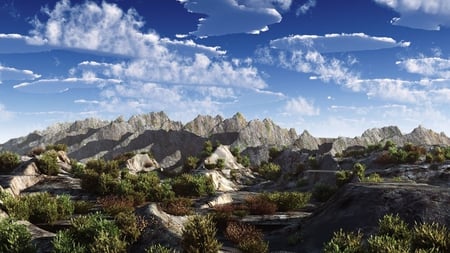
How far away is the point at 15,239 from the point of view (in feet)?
49.9

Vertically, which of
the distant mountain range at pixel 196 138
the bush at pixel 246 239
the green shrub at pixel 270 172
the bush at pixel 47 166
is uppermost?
the distant mountain range at pixel 196 138

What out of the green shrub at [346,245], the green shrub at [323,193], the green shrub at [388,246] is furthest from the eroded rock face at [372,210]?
the green shrub at [323,193]

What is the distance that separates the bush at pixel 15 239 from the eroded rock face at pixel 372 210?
11504 millimetres

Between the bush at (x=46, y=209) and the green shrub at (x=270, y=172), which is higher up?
the bush at (x=46, y=209)

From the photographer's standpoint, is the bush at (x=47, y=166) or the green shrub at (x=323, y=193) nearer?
the green shrub at (x=323, y=193)

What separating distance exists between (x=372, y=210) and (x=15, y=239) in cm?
1510

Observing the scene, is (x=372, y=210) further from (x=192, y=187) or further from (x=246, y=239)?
(x=192, y=187)

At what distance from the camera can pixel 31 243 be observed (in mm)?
16047

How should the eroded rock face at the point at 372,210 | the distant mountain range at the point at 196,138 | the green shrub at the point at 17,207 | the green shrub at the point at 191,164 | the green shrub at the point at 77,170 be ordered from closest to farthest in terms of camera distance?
the eroded rock face at the point at 372,210 < the green shrub at the point at 17,207 < the green shrub at the point at 77,170 < the green shrub at the point at 191,164 < the distant mountain range at the point at 196,138

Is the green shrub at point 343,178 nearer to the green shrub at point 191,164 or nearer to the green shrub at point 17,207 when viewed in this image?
the green shrub at point 191,164

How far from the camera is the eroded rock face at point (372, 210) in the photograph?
15.5 metres

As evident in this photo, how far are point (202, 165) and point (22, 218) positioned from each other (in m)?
38.6

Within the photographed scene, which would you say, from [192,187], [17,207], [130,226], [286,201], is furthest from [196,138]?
[130,226]

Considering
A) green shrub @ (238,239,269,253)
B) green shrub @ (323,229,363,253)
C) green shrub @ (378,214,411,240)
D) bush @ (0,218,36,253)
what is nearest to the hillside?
green shrub @ (238,239,269,253)
